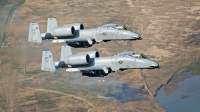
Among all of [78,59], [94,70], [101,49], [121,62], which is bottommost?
[101,49]

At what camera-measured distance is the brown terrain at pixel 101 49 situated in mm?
110812

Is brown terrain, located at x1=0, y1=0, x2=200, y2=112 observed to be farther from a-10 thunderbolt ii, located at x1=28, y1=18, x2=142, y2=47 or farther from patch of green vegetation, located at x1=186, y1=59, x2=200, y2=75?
a-10 thunderbolt ii, located at x1=28, y1=18, x2=142, y2=47

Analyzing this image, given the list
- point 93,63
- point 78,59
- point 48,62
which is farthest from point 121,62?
point 48,62

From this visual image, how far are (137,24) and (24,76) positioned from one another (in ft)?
155

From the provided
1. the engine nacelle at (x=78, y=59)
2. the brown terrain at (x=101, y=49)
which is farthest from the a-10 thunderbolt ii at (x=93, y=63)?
the brown terrain at (x=101, y=49)

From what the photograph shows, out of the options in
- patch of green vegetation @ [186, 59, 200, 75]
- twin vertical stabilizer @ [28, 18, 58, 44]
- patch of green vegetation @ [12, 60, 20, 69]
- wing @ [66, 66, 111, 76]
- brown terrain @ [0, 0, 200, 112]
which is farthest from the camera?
patch of green vegetation @ [186, 59, 200, 75]

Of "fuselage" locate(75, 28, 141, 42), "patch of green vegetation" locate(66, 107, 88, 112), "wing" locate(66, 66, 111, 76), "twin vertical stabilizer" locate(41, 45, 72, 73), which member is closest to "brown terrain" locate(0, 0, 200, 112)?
"patch of green vegetation" locate(66, 107, 88, 112)

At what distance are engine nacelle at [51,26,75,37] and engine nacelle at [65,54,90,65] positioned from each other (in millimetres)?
4923

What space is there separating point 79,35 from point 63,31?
Result: 136 inches

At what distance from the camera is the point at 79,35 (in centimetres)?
9150

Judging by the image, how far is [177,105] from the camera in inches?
4552

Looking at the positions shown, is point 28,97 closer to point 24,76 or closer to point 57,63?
point 24,76

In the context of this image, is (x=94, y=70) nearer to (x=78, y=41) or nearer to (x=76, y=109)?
(x=78, y=41)

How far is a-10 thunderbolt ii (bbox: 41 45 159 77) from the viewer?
8544cm
